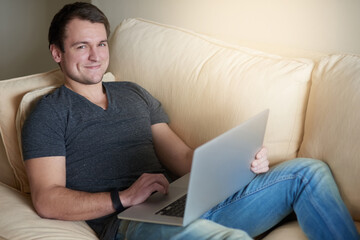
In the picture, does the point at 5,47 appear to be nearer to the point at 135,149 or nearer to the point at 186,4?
the point at 186,4

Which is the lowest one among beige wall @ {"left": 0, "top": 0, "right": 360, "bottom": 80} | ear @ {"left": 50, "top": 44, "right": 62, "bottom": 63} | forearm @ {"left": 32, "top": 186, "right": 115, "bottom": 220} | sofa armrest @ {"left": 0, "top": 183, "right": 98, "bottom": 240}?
sofa armrest @ {"left": 0, "top": 183, "right": 98, "bottom": 240}

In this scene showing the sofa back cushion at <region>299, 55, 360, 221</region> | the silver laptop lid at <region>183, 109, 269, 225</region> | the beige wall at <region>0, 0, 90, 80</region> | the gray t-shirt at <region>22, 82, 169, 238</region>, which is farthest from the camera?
the beige wall at <region>0, 0, 90, 80</region>

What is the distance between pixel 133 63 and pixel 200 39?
304 millimetres

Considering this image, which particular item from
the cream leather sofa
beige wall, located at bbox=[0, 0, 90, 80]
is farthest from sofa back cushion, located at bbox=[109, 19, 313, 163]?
beige wall, located at bbox=[0, 0, 90, 80]

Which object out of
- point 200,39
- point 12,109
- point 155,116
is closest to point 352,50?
point 200,39

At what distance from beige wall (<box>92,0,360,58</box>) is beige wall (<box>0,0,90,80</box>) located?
Result: 1.06 meters

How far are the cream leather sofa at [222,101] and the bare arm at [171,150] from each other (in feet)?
0.15

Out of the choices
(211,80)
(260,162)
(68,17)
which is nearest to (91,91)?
(68,17)

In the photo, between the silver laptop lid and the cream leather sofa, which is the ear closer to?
the cream leather sofa

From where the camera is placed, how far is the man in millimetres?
1496

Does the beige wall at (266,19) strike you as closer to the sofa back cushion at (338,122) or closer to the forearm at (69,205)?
the sofa back cushion at (338,122)

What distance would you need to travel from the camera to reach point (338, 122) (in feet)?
5.22

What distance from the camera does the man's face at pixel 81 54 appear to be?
1.85 meters

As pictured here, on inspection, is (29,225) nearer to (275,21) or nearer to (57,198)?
(57,198)
